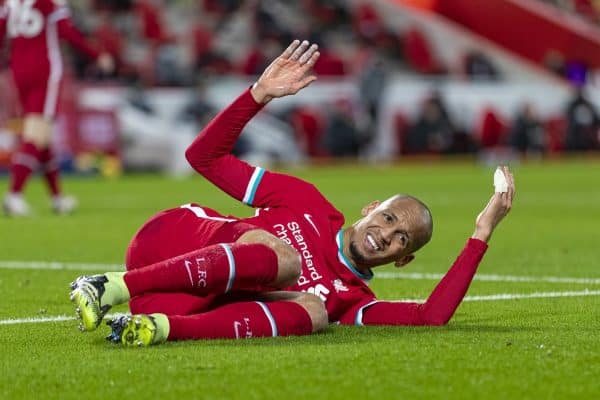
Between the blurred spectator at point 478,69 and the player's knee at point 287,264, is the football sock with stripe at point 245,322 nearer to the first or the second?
the player's knee at point 287,264

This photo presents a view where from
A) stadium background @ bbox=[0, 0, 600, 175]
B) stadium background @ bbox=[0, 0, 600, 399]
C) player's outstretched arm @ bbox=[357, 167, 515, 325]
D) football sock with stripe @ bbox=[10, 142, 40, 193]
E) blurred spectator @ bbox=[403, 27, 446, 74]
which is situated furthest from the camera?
blurred spectator @ bbox=[403, 27, 446, 74]

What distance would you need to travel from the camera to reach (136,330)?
18.1 ft

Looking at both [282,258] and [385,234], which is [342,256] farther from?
[282,258]

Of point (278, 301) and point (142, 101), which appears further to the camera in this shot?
point (142, 101)

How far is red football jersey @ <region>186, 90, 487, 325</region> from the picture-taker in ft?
20.4

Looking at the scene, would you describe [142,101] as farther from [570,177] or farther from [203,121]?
[570,177]

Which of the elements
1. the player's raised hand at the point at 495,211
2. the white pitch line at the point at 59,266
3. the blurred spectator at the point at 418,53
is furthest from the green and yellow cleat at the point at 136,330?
the blurred spectator at the point at 418,53

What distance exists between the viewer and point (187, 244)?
243 inches

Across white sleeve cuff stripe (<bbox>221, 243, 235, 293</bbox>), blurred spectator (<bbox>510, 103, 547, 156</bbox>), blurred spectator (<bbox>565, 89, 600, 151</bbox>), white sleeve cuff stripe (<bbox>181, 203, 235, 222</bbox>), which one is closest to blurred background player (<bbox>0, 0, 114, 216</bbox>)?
white sleeve cuff stripe (<bbox>181, 203, 235, 222</bbox>)

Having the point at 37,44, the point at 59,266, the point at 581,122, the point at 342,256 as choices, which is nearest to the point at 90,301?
the point at 342,256

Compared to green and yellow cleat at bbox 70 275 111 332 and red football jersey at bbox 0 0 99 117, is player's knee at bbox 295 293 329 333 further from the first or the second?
red football jersey at bbox 0 0 99 117

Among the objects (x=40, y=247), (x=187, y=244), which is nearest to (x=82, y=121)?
(x=40, y=247)

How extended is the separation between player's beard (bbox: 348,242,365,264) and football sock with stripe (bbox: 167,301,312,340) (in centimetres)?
43

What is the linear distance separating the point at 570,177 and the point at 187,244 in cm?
1752
